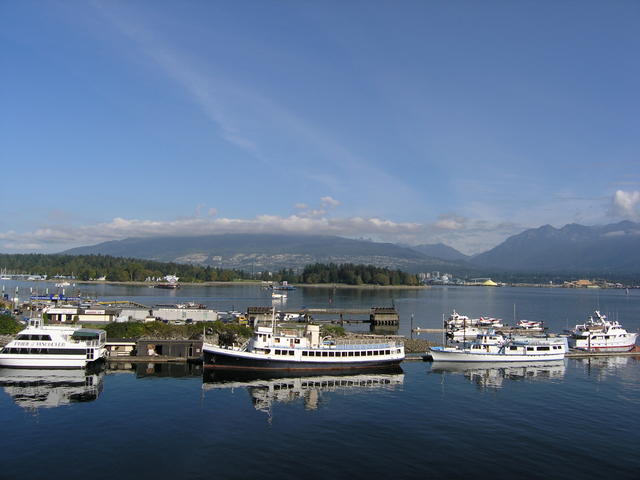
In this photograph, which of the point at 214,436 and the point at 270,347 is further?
the point at 270,347

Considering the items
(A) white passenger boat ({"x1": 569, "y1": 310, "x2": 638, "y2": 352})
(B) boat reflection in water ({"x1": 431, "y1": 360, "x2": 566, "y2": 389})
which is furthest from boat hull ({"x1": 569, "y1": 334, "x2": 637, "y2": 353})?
(B) boat reflection in water ({"x1": 431, "y1": 360, "x2": 566, "y2": 389})

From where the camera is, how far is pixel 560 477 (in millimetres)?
19500

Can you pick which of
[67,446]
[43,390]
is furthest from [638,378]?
[43,390]

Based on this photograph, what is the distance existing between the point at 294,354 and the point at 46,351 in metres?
18.9

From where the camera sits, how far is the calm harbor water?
19922mm

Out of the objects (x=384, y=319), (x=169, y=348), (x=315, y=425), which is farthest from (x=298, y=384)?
(x=384, y=319)

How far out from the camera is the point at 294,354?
3822cm

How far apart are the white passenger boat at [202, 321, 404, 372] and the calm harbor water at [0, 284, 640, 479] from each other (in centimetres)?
178

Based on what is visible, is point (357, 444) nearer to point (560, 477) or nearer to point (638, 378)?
point (560, 477)

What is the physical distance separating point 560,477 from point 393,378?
728 inches

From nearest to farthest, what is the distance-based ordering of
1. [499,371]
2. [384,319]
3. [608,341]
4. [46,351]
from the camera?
[46,351] → [499,371] → [608,341] → [384,319]

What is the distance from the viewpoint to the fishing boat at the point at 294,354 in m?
37.4

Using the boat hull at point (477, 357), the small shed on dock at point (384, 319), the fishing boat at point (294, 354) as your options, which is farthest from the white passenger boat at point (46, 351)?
the small shed on dock at point (384, 319)

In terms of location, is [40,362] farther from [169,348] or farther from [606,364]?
[606,364]
